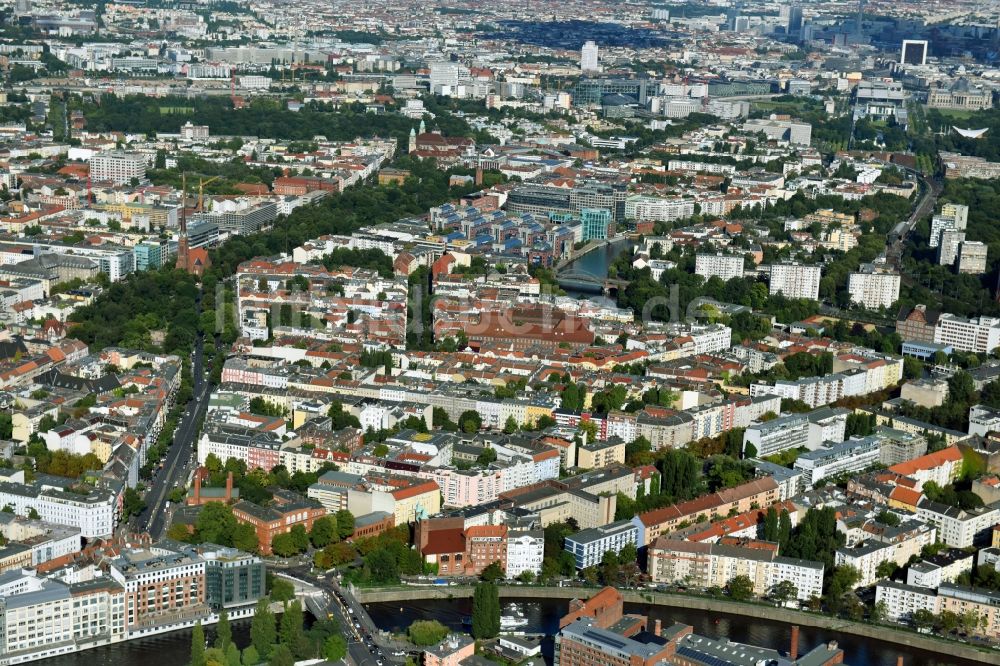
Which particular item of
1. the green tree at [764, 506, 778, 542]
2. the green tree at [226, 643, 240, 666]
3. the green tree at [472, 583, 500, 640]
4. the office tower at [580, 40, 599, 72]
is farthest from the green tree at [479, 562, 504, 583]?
the office tower at [580, 40, 599, 72]

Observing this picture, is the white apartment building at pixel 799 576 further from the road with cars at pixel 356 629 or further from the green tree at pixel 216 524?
the green tree at pixel 216 524

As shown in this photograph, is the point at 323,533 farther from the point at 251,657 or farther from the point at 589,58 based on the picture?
the point at 589,58

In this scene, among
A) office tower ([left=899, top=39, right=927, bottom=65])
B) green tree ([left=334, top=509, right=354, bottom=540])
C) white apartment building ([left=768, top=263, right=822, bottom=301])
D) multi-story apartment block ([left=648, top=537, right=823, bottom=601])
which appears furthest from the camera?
office tower ([left=899, top=39, right=927, bottom=65])

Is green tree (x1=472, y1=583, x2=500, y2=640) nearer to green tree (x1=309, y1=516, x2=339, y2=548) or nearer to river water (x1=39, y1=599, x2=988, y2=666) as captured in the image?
river water (x1=39, y1=599, x2=988, y2=666)

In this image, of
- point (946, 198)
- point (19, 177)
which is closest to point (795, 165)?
point (946, 198)

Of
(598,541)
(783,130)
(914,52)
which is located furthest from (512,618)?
(914,52)

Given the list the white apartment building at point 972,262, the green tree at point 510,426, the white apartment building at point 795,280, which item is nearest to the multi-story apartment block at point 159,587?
the green tree at point 510,426

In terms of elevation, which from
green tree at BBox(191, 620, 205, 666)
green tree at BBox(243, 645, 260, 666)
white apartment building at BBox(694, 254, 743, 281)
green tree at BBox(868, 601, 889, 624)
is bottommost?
green tree at BBox(868, 601, 889, 624)
